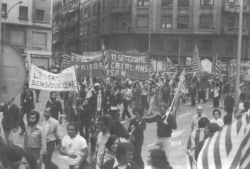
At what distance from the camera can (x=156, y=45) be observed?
52000 mm

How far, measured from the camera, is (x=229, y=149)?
13.8ft

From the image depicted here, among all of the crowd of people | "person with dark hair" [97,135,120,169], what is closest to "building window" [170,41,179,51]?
the crowd of people

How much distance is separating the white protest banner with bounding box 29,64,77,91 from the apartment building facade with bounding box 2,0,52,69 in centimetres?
3218

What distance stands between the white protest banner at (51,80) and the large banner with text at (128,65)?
282cm

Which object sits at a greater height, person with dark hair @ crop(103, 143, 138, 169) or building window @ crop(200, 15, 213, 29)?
building window @ crop(200, 15, 213, 29)

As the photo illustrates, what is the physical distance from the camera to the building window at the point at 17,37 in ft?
152

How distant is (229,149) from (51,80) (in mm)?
9832

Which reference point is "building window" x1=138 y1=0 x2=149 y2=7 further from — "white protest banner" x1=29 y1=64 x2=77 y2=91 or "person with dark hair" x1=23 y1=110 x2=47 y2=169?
"person with dark hair" x1=23 y1=110 x2=47 y2=169

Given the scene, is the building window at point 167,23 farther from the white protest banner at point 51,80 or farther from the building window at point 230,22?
the white protest banner at point 51,80

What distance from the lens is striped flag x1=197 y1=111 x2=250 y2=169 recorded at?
4.14 m

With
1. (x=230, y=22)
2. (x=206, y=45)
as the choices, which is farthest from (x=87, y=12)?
(x=230, y=22)

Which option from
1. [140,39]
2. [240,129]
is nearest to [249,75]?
[240,129]

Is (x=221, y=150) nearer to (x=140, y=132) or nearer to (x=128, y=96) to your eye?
(x=140, y=132)

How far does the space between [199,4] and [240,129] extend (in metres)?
47.9
